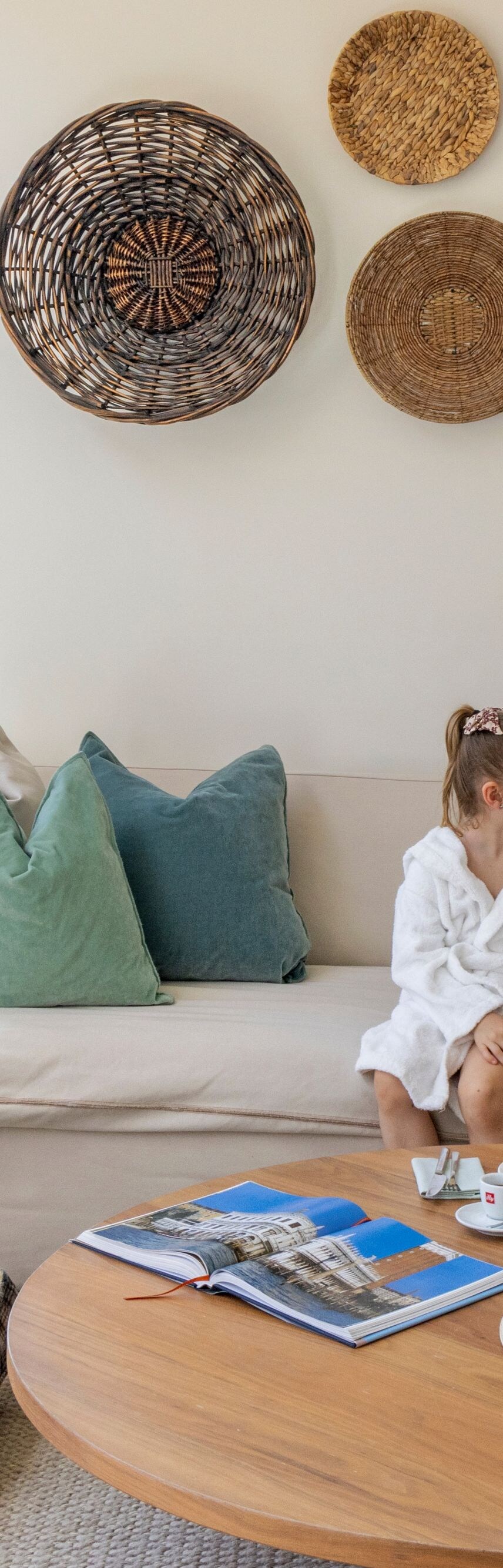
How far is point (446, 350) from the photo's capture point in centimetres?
238

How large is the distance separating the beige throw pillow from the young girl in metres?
0.71

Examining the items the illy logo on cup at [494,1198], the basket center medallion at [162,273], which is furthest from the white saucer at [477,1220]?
the basket center medallion at [162,273]

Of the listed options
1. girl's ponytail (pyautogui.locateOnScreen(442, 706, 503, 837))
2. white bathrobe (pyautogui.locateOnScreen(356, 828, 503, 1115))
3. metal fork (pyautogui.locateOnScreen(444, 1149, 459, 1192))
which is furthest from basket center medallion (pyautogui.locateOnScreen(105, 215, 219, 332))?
metal fork (pyautogui.locateOnScreen(444, 1149, 459, 1192))

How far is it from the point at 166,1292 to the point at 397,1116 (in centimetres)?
69

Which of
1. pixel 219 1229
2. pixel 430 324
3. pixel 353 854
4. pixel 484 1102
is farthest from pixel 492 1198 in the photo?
pixel 430 324

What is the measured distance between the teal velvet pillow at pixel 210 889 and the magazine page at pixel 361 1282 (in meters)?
1.02

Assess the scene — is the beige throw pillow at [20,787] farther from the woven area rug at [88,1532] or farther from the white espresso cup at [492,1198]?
the white espresso cup at [492,1198]

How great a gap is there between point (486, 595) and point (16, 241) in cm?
122

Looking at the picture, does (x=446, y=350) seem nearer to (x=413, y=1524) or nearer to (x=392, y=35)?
(x=392, y=35)

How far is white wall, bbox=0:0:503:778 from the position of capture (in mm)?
2443

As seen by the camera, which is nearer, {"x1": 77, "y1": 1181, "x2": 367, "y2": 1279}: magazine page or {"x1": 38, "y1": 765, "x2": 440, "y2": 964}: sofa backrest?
{"x1": 77, "y1": 1181, "x2": 367, "y2": 1279}: magazine page

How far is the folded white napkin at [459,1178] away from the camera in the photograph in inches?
46.5

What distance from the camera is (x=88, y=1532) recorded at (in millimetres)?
1291

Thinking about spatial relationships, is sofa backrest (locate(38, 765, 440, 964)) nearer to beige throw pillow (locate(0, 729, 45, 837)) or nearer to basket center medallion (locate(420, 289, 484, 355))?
beige throw pillow (locate(0, 729, 45, 837))
